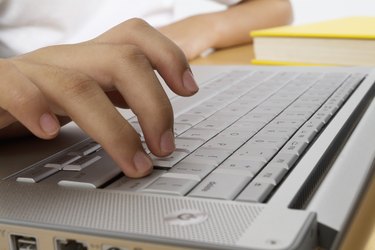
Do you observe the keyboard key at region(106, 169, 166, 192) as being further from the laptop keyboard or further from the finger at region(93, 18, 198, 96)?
the finger at region(93, 18, 198, 96)

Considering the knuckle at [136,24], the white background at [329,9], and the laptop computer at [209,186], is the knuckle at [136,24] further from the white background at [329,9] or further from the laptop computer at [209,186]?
the white background at [329,9]

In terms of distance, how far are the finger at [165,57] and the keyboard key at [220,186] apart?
0.41ft

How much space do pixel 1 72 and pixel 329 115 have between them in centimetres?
26

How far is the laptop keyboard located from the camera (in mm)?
330

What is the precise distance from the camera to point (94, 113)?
37cm

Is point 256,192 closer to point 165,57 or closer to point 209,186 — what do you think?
point 209,186

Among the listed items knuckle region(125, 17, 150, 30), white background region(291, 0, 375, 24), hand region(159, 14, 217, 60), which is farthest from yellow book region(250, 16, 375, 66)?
white background region(291, 0, 375, 24)

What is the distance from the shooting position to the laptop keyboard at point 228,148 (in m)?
0.33

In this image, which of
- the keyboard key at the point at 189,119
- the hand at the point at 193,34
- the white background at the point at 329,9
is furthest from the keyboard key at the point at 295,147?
the white background at the point at 329,9

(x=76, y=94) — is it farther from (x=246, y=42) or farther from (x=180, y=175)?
(x=246, y=42)

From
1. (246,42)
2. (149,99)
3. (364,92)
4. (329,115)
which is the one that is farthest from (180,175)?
(246,42)

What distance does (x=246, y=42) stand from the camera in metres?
1.11

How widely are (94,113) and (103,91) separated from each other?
3 centimetres

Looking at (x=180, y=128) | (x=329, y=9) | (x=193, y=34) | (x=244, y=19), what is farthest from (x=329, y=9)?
(x=180, y=128)
